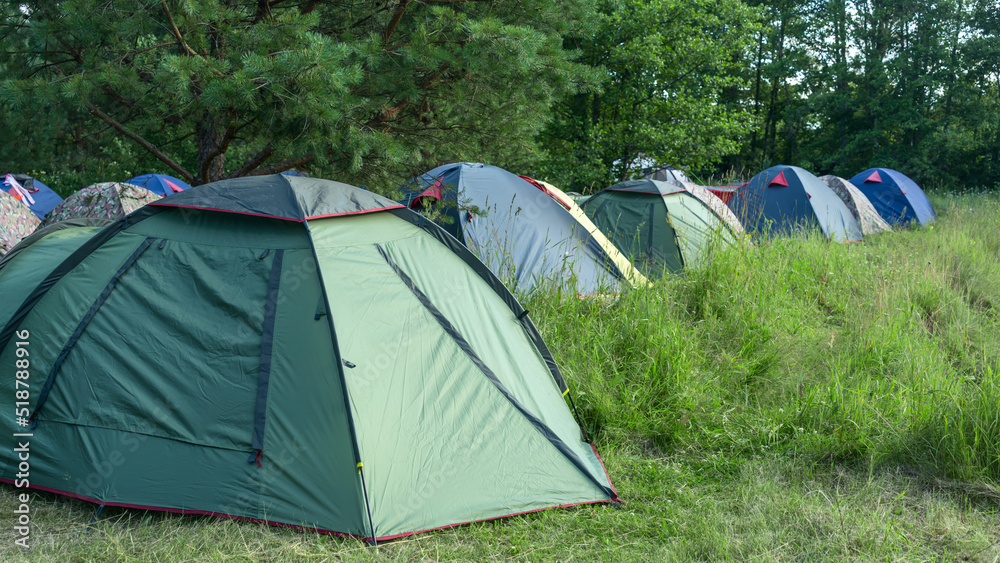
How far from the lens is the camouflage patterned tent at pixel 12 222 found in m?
6.81

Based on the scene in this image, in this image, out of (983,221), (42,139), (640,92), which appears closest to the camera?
(42,139)

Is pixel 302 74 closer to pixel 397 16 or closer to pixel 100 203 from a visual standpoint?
pixel 397 16

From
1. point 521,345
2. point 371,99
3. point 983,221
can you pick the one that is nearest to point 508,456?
point 521,345

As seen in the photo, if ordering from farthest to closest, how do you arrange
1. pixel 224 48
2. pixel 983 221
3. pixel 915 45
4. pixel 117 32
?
pixel 915 45
pixel 983 221
pixel 224 48
pixel 117 32

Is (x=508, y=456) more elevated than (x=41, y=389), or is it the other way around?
(x=41, y=389)

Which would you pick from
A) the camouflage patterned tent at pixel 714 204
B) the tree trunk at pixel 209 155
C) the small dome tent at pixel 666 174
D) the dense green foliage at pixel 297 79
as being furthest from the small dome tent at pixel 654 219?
the small dome tent at pixel 666 174

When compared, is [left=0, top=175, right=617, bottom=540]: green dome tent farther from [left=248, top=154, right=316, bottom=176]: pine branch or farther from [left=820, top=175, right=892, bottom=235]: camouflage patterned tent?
[left=820, top=175, right=892, bottom=235]: camouflage patterned tent

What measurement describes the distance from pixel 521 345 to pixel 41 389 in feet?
7.81

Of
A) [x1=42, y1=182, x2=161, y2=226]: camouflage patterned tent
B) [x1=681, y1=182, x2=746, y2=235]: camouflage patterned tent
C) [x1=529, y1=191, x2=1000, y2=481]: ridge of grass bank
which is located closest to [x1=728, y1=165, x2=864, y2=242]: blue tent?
[x1=681, y1=182, x2=746, y2=235]: camouflage patterned tent

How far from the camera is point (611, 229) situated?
7.87 m

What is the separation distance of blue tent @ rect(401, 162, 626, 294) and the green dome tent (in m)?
2.50

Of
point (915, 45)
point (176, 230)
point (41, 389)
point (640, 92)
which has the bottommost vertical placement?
point (41, 389)

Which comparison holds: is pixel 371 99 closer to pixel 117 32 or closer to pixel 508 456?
pixel 117 32

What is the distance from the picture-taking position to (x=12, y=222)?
7113mm
